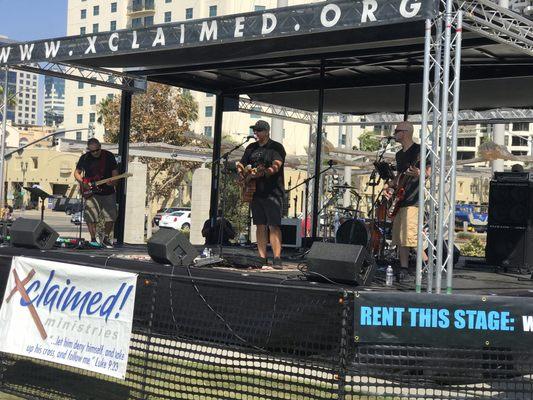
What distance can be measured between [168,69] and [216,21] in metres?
3.79

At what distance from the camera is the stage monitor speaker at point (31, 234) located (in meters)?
Result: 8.85

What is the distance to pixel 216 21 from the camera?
8391mm

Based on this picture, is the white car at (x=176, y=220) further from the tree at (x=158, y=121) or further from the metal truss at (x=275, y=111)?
the metal truss at (x=275, y=111)

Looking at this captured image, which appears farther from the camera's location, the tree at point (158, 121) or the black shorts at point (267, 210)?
the tree at point (158, 121)

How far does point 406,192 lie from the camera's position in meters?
7.95

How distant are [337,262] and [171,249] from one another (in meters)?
1.88

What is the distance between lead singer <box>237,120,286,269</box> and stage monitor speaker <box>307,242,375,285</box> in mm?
1797

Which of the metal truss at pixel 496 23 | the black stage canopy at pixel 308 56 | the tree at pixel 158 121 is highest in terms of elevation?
the tree at pixel 158 121

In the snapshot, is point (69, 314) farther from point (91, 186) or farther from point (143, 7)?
point (143, 7)

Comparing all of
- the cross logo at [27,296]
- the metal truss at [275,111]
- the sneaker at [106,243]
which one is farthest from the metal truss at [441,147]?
the metal truss at [275,111]

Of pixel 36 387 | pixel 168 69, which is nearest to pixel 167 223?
pixel 168 69

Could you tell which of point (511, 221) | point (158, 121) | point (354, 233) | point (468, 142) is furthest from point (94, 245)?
point (468, 142)

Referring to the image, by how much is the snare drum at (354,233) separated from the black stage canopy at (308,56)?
2002 mm

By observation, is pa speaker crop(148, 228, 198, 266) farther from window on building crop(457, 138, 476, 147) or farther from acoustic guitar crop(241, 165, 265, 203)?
window on building crop(457, 138, 476, 147)
